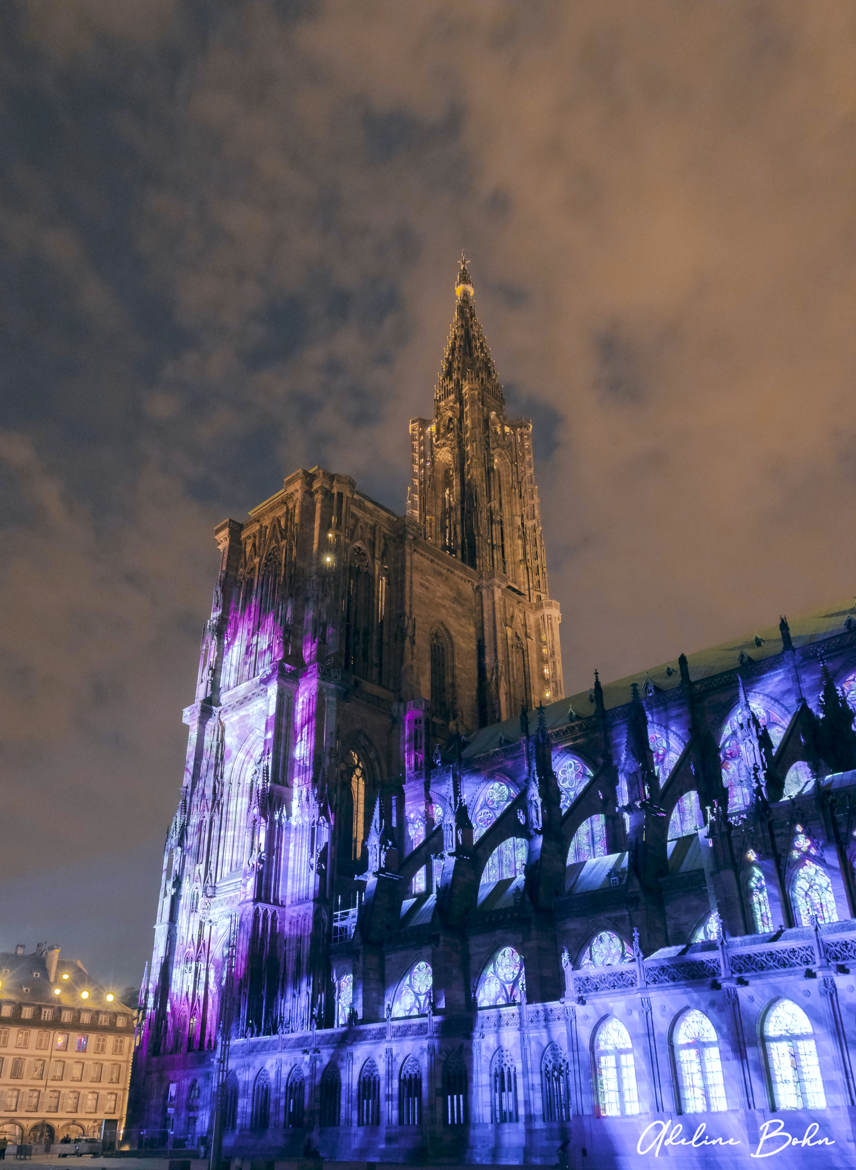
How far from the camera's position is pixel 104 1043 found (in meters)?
A: 72.8

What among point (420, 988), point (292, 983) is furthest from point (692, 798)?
point (292, 983)

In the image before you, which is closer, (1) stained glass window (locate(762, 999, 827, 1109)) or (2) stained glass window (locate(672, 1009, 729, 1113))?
(1) stained glass window (locate(762, 999, 827, 1109))

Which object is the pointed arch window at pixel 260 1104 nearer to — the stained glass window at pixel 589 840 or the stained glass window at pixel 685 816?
the stained glass window at pixel 589 840

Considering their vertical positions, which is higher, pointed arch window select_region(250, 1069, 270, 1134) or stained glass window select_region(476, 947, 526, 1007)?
stained glass window select_region(476, 947, 526, 1007)

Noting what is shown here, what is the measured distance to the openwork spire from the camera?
8006cm

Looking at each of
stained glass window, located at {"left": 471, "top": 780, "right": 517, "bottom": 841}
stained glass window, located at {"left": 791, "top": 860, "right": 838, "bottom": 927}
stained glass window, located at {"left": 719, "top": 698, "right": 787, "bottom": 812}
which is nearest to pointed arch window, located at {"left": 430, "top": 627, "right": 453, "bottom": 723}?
stained glass window, located at {"left": 471, "top": 780, "right": 517, "bottom": 841}

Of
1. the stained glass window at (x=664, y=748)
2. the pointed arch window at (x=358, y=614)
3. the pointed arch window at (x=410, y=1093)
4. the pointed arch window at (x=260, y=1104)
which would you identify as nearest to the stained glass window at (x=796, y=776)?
the stained glass window at (x=664, y=748)

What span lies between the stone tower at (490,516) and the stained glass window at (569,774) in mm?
16246

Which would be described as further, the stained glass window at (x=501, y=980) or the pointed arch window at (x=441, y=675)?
the pointed arch window at (x=441, y=675)

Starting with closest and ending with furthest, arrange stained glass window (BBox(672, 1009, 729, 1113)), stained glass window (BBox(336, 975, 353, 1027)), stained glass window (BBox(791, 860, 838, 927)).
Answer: stained glass window (BBox(672, 1009, 729, 1113)) → stained glass window (BBox(791, 860, 838, 927)) → stained glass window (BBox(336, 975, 353, 1027))

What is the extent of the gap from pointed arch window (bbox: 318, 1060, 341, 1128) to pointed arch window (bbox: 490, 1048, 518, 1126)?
329 inches

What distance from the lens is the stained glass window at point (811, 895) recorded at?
28031mm
